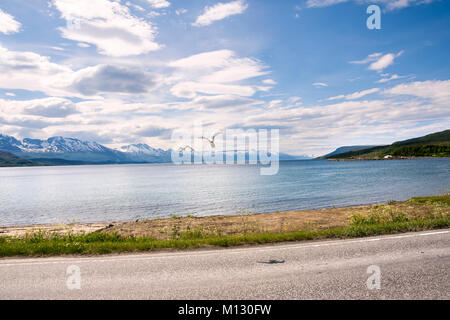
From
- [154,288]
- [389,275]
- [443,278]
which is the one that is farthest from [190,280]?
[443,278]

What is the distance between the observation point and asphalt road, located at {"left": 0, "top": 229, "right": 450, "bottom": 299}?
7121mm

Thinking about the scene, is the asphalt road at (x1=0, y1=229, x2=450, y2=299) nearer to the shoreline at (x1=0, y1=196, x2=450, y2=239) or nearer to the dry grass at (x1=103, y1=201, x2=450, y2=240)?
the dry grass at (x1=103, y1=201, x2=450, y2=240)

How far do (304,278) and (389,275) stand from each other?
8.16 ft

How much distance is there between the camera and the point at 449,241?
11.4 meters

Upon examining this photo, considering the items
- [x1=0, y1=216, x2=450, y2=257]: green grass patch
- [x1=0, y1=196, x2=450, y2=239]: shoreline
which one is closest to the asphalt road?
[x1=0, y1=216, x2=450, y2=257]: green grass patch

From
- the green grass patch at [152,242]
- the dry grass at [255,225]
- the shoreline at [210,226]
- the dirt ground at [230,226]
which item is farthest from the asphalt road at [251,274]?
the shoreline at [210,226]

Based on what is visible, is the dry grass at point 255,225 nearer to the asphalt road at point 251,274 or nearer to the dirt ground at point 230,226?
the dirt ground at point 230,226

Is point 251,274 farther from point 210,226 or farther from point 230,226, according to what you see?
point 210,226

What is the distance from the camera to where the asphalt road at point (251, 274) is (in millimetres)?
7121

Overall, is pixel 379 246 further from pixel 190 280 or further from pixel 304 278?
pixel 190 280

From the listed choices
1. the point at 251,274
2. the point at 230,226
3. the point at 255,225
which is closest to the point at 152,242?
the point at 251,274

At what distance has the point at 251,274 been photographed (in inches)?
332

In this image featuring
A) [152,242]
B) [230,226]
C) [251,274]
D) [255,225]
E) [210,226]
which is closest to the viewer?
[251,274]

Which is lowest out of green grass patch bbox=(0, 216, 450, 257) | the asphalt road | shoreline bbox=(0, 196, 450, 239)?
shoreline bbox=(0, 196, 450, 239)
